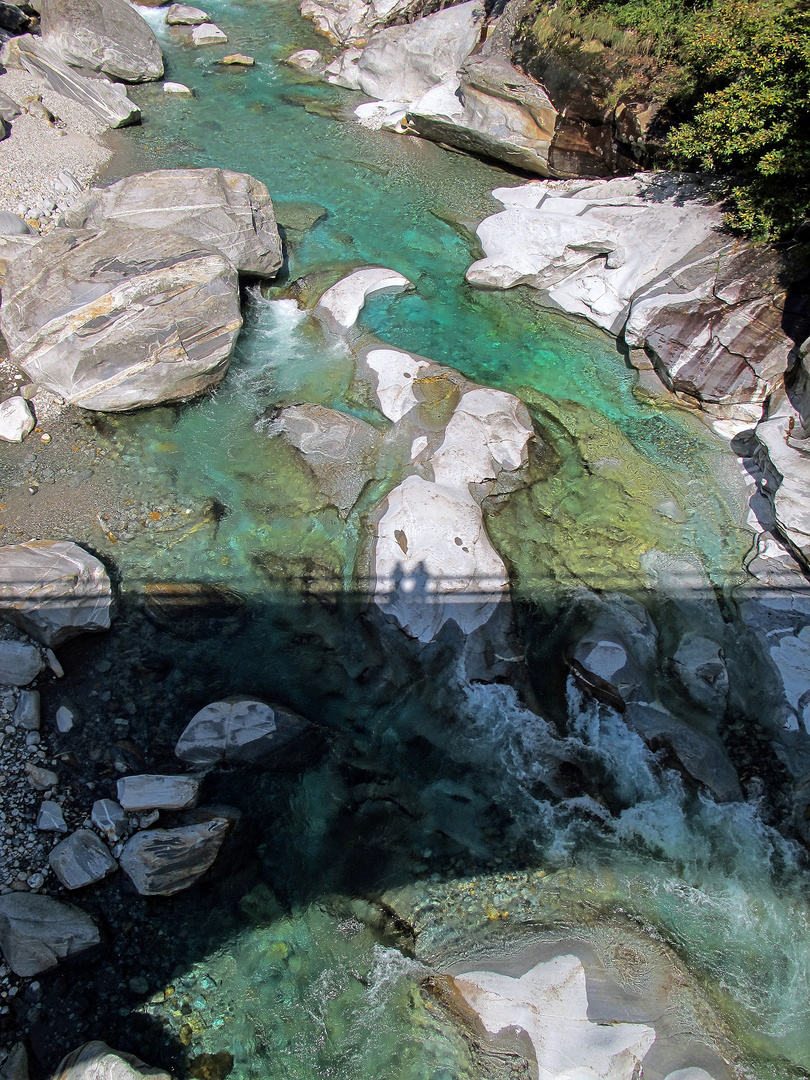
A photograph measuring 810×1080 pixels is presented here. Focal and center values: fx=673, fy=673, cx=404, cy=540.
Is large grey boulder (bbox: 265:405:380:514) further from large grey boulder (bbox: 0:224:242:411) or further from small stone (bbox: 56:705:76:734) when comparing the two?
small stone (bbox: 56:705:76:734)

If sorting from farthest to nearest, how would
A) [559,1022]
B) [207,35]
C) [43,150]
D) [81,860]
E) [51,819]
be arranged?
[207,35], [43,150], [51,819], [81,860], [559,1022]

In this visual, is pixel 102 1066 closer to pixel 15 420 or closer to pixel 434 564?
pixel 434 564

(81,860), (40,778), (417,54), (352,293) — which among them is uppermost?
(417,54)

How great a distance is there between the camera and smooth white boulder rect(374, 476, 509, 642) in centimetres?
805

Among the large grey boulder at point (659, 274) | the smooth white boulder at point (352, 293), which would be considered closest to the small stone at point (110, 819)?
the smooth white boulder at point (352, 293)

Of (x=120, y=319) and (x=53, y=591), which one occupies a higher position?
(x=120, y=319)

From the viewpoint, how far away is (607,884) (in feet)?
21.4

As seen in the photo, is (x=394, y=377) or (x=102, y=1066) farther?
(x=394, y=377)

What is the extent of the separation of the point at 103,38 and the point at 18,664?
1711cm

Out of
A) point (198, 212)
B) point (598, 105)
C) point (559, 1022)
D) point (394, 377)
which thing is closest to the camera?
point (559, 1022)

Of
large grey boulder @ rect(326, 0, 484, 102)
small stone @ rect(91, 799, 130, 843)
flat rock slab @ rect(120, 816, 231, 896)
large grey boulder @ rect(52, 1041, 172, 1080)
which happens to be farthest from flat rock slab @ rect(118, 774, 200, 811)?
large grey boulder @ rect(326, 0, 484, 102)

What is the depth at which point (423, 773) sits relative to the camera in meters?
7.14

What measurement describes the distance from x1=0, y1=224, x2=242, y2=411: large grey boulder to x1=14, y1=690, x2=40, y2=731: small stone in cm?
453

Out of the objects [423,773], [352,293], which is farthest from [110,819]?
[352,293]
